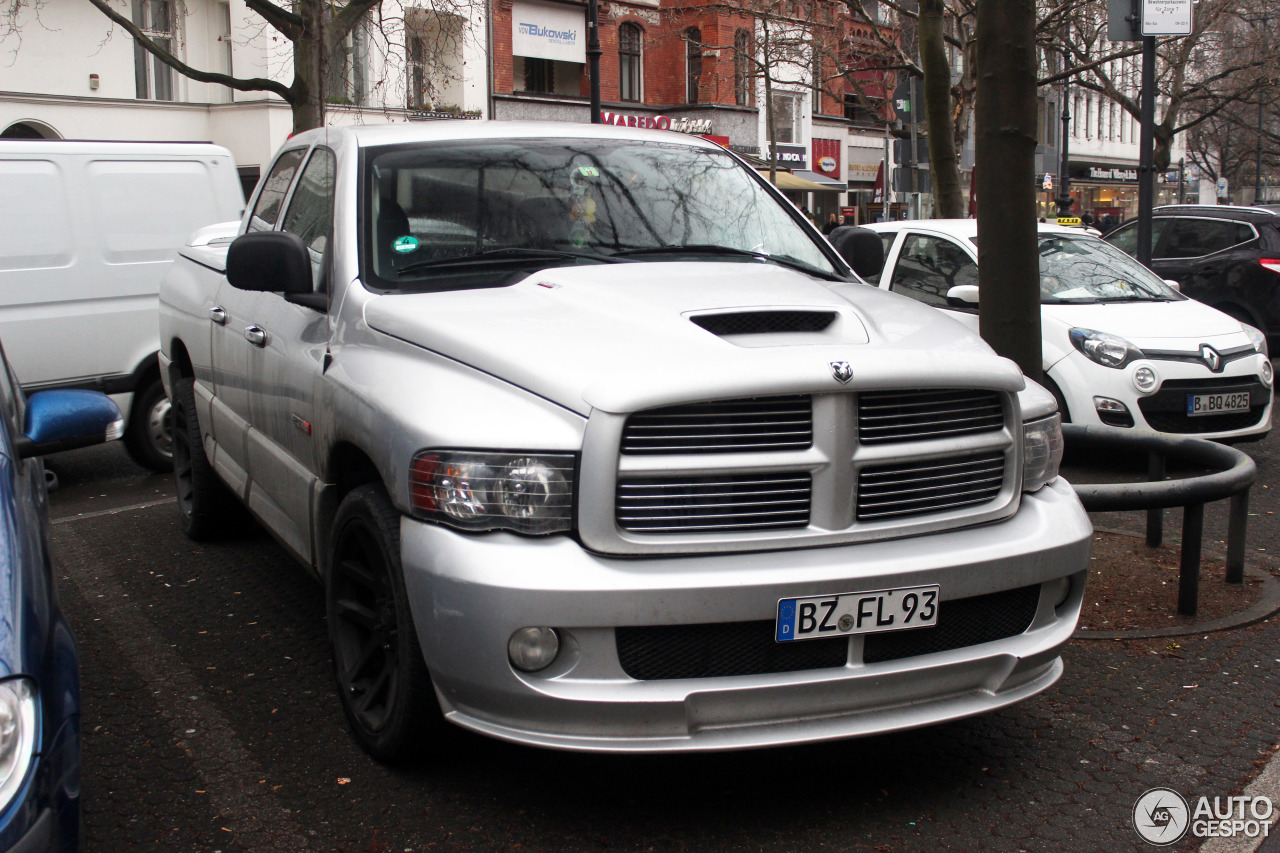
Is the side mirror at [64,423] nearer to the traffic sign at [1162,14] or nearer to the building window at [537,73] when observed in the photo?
the traffic sign at [1162,14]

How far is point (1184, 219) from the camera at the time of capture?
1405 cm

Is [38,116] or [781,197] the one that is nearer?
[781,197]

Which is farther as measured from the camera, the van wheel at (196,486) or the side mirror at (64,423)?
the van wheel at (196,486)

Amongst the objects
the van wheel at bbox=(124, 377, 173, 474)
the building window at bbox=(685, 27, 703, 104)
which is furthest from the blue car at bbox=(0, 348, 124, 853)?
the building window at bbox=(685, 27, 703, 104)

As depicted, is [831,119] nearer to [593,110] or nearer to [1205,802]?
[593,110]

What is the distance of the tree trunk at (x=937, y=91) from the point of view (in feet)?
29.9

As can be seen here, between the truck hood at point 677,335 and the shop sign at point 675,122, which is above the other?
the shop sign at point 675,122

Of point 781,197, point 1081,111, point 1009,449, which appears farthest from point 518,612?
point 1081,111

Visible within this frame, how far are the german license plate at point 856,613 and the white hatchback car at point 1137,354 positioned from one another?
560 centimetres

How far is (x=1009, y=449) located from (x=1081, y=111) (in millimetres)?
70896

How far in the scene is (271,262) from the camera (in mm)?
4168

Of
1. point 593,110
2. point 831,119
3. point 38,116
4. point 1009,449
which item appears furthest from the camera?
point 831,119

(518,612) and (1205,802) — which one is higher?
(518,612)

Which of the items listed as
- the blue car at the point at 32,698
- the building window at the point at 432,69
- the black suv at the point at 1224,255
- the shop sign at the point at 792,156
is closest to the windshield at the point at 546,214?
the blue car at the point at 32,698
